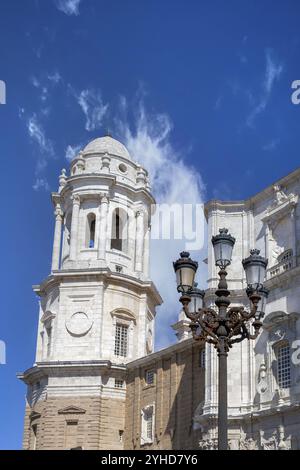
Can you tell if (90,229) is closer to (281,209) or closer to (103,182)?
(103,182)

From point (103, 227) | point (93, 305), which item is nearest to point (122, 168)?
point (103, 227)

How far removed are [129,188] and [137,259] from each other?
17.2 ft

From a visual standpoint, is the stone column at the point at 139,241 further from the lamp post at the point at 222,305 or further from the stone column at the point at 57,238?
the lamp post at the point at 222,305

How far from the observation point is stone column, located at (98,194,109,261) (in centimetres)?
5150

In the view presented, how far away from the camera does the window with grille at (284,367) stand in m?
33.4

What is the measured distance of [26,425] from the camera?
5069 cm

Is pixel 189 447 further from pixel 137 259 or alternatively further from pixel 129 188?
pixel 129 188

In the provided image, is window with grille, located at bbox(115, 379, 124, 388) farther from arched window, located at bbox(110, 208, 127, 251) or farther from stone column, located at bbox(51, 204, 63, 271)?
arched window, located at bbox(110, 208, 127, 251)

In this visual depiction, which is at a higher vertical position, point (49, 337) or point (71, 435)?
point (49, 337)

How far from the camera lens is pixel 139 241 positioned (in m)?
54.0

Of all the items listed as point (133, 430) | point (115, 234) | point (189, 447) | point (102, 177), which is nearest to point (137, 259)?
point (115, 234)

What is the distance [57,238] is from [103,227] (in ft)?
13.7

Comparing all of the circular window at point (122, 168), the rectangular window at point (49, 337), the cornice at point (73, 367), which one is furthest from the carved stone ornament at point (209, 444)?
the circular window at point (122, 168)

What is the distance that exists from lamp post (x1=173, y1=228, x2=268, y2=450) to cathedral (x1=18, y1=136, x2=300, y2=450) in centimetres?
1488
